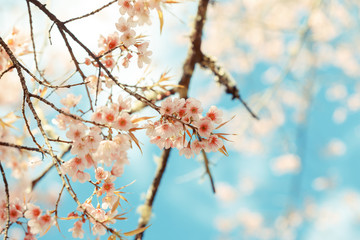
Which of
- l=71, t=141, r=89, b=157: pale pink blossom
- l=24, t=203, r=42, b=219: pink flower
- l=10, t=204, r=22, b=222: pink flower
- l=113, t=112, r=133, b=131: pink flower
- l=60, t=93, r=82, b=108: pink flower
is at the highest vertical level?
l=60, t=93, r=82, b=108: pink flower

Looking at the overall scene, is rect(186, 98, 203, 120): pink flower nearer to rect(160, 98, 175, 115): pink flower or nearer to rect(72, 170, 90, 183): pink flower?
rect(160, 98, 175, 115): pink flower

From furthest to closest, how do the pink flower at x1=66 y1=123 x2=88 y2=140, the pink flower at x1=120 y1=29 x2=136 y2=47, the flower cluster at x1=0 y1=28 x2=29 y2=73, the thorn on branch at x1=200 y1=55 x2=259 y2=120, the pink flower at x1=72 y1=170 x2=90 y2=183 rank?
1. the thorn on branch at x1=200 y1=55 x2=259 y2=120
2. the flower cluster at x1=0 y1=28 x2=29 y2=73
3. the pink flower at x1=120 y1=29 x2=136 y2=47
4. the pink flower at x1=72 y1=170 x2=90 y2=183
5. the pink flower at x1=66 y1=123 x2=88 y2=140

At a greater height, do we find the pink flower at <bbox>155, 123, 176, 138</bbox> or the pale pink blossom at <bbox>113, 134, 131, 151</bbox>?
the pink flower at <bbox>155, 123, 176, 138</bbox>

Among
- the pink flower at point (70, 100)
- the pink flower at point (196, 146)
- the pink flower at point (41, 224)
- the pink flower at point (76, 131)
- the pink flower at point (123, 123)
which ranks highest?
the pink flower at point (70, 100)

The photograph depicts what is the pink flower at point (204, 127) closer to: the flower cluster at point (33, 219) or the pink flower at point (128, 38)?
the pink flower at point (128, 38)

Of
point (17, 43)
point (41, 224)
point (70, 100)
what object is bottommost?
point (41, 224)

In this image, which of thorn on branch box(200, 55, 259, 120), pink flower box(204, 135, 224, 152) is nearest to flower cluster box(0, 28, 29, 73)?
pink flower box(204, 135, 224, 152)

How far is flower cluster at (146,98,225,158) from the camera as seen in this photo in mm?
919

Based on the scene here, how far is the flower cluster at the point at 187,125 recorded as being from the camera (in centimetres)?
92

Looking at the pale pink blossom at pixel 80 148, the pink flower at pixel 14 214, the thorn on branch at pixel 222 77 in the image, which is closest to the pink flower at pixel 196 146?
the pale pink blossom at pixel 80 148

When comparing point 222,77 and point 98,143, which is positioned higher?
point 222,77

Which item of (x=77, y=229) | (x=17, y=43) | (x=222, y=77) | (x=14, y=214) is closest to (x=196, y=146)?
(x=77, y=229)

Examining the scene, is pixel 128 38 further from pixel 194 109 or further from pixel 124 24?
pixel 194 109

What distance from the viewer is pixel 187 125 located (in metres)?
0.94
